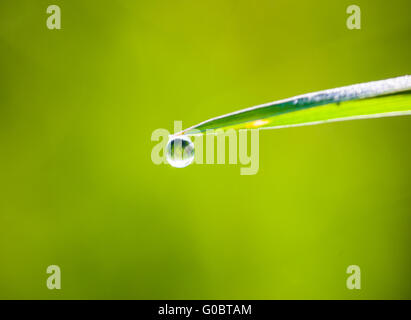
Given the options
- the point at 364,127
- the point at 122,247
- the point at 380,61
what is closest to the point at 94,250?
the point at 122,247

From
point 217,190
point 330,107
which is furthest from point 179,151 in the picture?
point 217,190

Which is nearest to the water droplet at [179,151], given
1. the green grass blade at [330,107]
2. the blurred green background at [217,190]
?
the green grass blade at [330,107]

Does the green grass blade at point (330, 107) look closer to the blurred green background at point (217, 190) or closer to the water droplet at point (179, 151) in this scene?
the water droplet at point (179, 151)

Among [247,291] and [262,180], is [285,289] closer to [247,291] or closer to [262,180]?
[247,291]

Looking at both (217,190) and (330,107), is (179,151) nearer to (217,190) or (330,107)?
(330,107)

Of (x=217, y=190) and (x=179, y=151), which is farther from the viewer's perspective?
(x=217, y=190)
